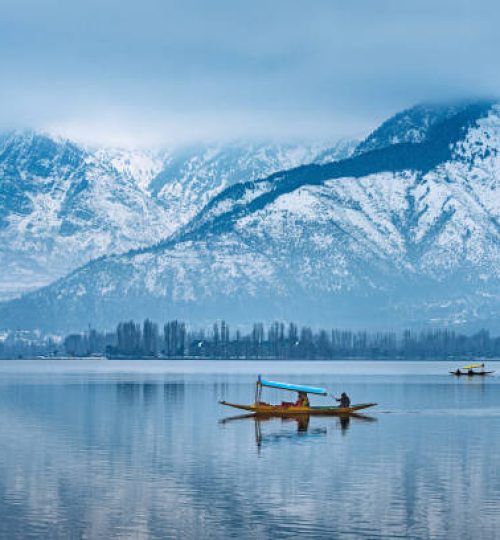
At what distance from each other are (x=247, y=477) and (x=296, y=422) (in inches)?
2006

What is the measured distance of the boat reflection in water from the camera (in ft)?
411

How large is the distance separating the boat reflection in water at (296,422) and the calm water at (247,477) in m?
0.22

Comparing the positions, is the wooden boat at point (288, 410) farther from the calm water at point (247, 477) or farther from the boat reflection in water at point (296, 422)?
the calm water at point (247, 477)

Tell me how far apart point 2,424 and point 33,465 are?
37.7 metres

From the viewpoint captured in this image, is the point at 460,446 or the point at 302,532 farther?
the point at 460,446

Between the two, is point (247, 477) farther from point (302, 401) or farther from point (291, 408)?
point (302, 401)

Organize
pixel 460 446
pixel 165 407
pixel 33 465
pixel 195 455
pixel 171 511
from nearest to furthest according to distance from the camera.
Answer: pixel 171 511 < pixel 33 465 < pixel 195 455 < pixel 460 446 < pixel 165 407

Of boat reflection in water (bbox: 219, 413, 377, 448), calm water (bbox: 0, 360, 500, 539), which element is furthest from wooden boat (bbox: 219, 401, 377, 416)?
calm water (bbox: 0, 360, 500, 539)

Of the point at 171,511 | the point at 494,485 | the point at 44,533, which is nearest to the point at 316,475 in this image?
the point at 494,485

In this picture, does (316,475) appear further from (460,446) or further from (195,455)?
(460,446)

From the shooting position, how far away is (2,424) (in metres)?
138

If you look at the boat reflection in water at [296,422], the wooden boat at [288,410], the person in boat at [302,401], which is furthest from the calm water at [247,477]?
the person in boat at [302,401]

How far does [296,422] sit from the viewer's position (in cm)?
14538

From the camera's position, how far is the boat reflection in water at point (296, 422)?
411 feet
